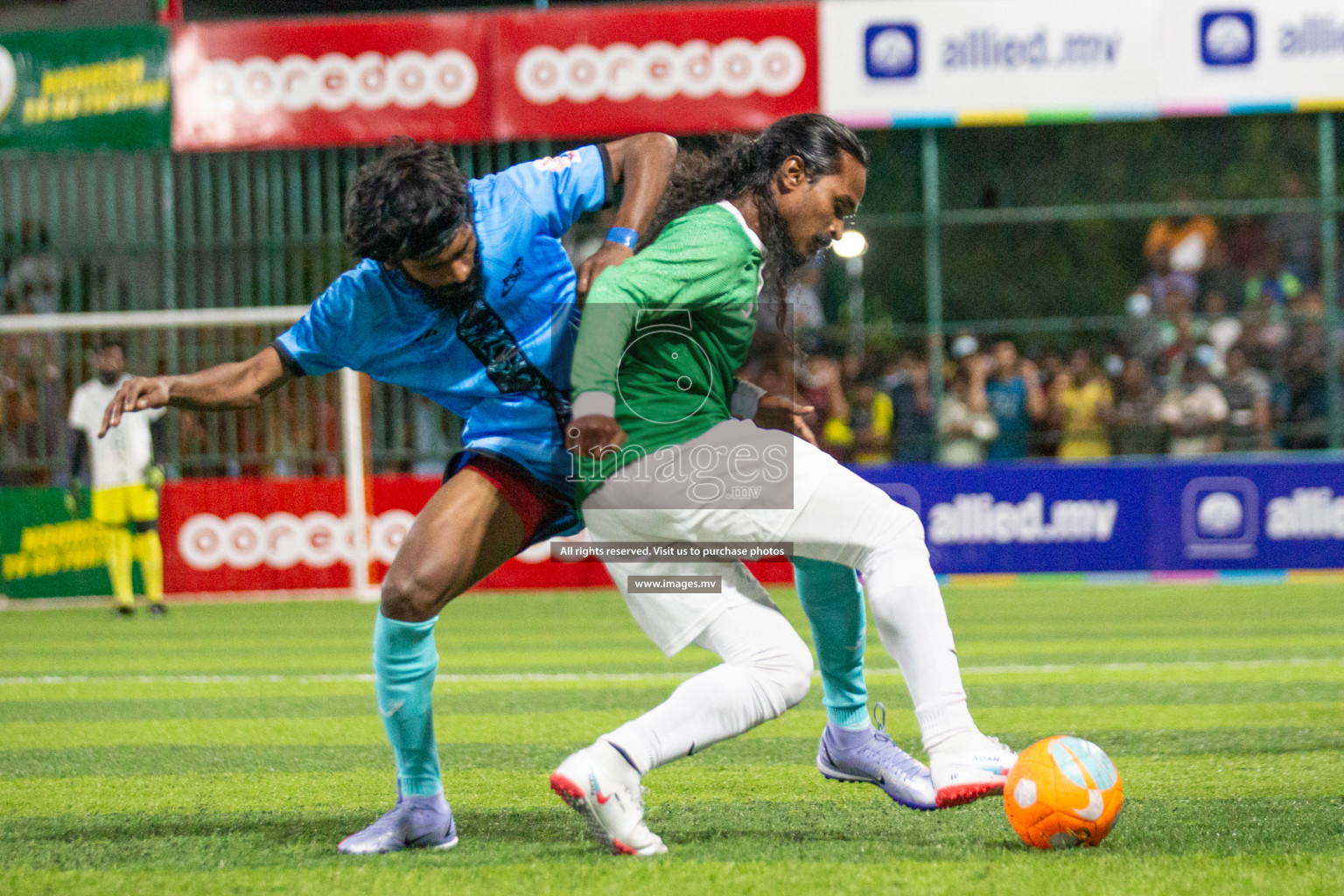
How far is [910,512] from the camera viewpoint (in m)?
3.73

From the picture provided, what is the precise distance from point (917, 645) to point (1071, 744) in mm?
520

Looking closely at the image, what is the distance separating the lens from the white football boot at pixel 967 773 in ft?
11.7

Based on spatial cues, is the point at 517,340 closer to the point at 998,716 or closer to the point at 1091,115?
the point at 998,716

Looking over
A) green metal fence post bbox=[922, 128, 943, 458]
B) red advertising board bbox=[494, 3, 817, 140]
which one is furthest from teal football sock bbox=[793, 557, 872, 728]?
red advertising board bbox=[494, 3, 817, 140]

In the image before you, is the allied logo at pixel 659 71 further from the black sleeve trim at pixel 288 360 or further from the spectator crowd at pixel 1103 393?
the black sleeve trim at pixel 288 360

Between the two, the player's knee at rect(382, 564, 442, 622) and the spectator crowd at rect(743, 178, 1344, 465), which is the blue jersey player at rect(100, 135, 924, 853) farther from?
the spectator crowd at rect(743, 178, 1344, 465)

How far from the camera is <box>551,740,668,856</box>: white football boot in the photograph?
3.44 metres

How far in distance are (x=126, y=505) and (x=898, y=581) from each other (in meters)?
10.4

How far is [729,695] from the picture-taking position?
3.52 meters

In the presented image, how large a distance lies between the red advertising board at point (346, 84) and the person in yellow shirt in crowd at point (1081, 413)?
6283mm

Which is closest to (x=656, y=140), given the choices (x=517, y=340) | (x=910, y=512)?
(x=517, y=340)

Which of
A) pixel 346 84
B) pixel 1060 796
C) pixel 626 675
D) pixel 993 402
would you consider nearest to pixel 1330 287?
pixel 993 402

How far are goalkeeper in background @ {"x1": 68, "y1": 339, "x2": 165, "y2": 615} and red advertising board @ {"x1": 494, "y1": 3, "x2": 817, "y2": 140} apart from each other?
4.82m

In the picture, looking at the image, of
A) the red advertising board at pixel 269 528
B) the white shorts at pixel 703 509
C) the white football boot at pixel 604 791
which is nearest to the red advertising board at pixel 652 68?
the red advertising board at pixel 269 528
